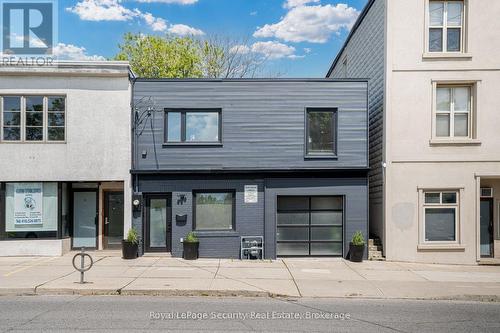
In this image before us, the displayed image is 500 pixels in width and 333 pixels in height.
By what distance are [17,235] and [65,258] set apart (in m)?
1.98

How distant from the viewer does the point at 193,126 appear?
15.6 metres

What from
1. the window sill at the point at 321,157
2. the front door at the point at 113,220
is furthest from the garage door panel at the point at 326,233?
the front door at the point at 113,220

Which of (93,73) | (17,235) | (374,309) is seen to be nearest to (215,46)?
(93,73)

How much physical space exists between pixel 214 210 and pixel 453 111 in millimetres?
9031

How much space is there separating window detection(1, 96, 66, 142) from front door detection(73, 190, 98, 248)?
2.32 metres

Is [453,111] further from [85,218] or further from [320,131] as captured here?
[85,218]

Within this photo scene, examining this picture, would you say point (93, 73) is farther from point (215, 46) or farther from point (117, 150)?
point (215, 46)

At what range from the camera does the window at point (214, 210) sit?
15461 mm

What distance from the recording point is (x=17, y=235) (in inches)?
595

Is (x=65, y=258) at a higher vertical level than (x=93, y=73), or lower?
lower

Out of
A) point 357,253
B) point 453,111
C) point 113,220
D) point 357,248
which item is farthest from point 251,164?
point 453,111

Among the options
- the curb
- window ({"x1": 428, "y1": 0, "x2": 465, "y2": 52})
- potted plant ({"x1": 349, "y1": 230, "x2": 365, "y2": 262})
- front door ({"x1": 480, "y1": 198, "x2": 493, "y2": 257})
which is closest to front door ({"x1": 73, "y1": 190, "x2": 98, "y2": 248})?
the curb

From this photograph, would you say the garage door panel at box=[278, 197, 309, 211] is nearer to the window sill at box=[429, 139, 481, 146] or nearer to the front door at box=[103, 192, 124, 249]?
the window sill at box=[429, 139, 481, 146]

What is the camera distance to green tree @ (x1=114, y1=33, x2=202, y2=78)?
32406mm
